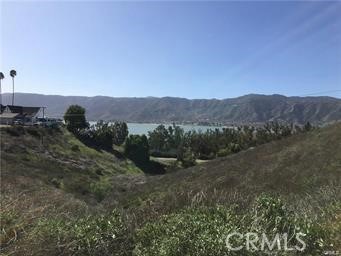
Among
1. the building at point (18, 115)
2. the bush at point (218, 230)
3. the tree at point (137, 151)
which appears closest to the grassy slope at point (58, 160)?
the tree at point (137, 151)

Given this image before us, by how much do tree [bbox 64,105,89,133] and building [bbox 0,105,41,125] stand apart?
22.0ft

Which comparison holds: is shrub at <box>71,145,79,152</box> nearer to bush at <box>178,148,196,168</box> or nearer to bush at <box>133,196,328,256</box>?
bush at <box>178,148,196,168</box>

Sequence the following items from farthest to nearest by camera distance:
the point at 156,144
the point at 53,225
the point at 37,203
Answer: the point at 156,144 → the point at 37,203 → the point at 53,225

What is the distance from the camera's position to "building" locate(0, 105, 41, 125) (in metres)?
89.8

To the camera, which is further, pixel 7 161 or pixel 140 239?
pixel 7 161

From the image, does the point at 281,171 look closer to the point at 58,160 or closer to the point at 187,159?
the point at 58,160

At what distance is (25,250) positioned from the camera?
226 inches

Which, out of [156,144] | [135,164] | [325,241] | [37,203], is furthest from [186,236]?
[156,144]

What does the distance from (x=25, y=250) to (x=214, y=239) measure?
2.25 metres

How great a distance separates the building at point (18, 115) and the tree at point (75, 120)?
263 inches

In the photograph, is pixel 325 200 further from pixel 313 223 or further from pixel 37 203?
pixel 37 203

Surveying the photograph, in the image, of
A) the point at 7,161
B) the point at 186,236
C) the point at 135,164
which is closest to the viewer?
the point at 186,236

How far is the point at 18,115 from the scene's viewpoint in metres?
95.2

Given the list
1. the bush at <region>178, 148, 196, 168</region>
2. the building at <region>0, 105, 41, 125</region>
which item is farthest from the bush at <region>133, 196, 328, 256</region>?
the building at <region>0, 105, 41, 125</region>
